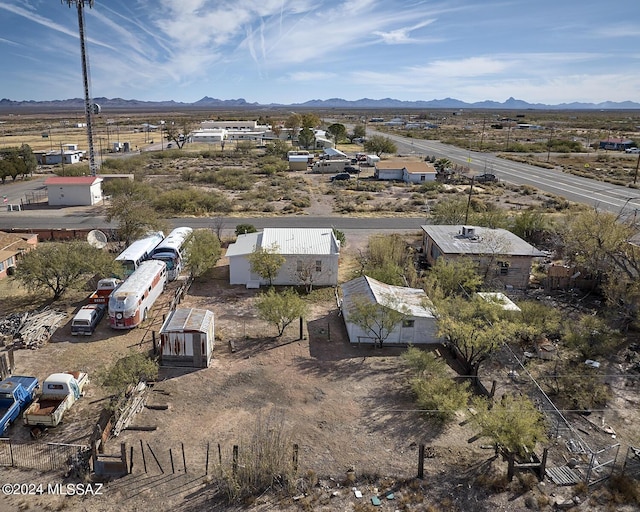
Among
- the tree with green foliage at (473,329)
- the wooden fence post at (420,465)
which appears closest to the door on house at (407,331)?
the tree with green foliage at (473,329)

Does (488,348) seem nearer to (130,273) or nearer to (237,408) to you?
(237,408)

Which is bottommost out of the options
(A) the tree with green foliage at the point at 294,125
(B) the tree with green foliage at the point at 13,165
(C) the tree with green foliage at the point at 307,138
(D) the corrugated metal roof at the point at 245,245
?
(D) the corrugated metal roof at the point at 245,245

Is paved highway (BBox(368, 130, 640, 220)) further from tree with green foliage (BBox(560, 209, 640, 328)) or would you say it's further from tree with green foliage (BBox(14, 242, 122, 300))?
tree with green foliage (BBox(14, 242, 122, 300))

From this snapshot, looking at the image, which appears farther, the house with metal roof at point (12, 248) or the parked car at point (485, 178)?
the parked car at point (485, 178)

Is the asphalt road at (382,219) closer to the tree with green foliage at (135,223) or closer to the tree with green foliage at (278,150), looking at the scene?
the tree with green foliage at (135,223)

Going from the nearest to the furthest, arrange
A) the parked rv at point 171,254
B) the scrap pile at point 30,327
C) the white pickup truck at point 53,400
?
the white pickup truck at point 53,400 → the scrap pile at point 30,327 → the parked rv at point 171,254

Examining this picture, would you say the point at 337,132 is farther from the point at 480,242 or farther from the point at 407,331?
the point at 407,331

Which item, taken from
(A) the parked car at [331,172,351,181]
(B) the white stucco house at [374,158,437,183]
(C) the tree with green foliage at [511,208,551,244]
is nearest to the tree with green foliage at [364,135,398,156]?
(B) the white stucco house at [374,158,437,183]

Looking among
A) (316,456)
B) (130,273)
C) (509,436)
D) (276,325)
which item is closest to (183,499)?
(316,456)
